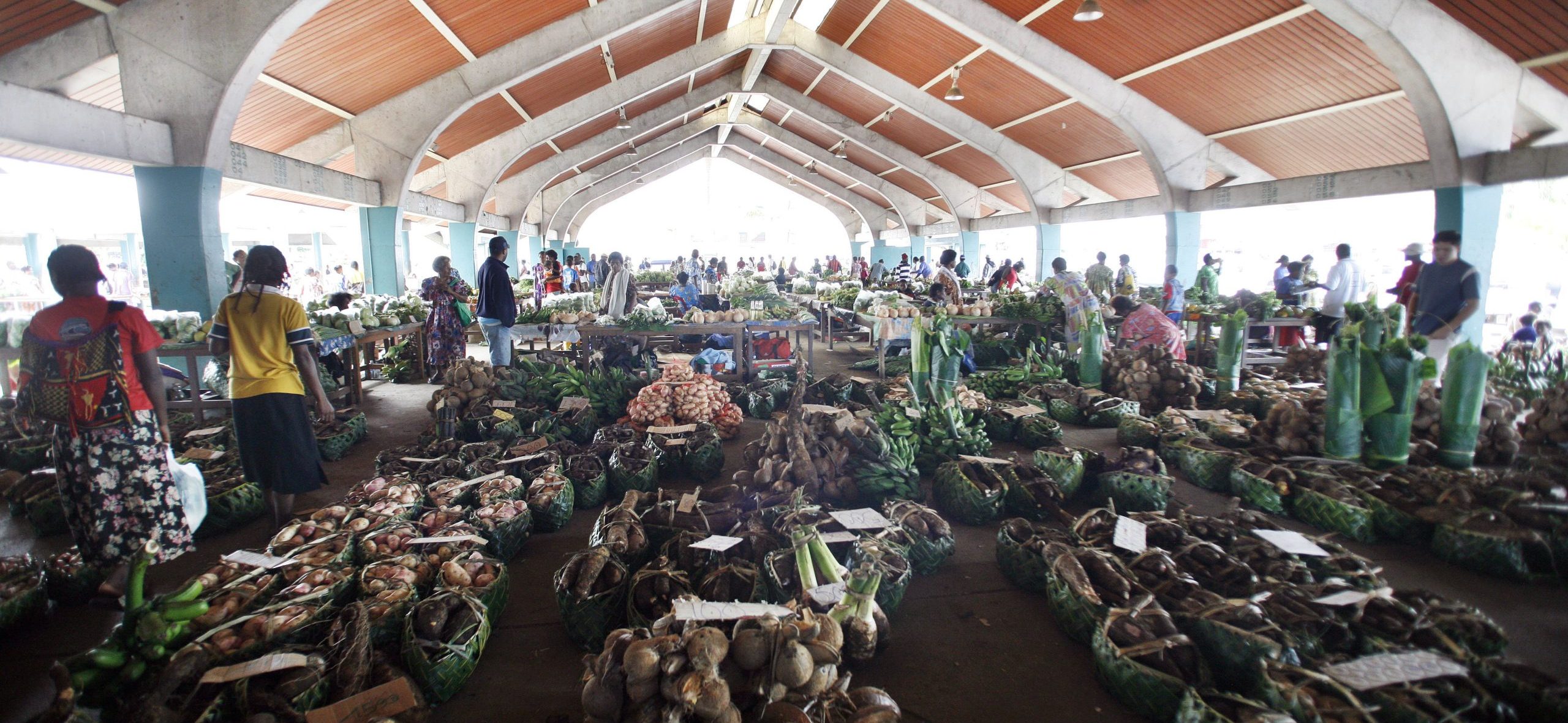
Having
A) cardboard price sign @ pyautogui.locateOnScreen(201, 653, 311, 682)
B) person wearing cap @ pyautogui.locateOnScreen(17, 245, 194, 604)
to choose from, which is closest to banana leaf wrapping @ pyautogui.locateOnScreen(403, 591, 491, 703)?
cardboard price sign @ pyautogui.locateOnScreen(201, 653, 311, 682)

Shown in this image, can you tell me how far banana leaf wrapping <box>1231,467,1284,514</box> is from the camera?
Answer: 3822 millimetres

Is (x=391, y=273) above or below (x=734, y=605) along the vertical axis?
above

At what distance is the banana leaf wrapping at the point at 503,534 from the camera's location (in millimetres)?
3312

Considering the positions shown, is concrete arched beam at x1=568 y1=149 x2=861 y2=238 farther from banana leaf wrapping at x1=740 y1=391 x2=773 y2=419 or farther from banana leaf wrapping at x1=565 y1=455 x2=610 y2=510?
banana leaf wrapping at x1=565 y1=455 x2=610 y2=510

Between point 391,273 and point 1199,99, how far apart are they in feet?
44.1

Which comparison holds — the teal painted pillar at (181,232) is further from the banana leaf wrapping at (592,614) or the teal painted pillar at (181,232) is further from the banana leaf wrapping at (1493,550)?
the banana leaf wrapping at (1493,550)

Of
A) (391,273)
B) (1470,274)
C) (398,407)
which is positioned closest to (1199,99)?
(1470,274)

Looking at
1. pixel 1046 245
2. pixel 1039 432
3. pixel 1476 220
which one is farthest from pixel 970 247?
pixel 1039 432

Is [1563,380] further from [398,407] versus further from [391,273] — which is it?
[391,273]

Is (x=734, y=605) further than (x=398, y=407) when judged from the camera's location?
No

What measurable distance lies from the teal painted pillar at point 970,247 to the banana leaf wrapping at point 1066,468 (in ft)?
58.6

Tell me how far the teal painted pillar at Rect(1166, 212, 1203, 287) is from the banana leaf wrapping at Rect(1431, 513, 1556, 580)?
1007cm

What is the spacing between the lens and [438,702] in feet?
7.66

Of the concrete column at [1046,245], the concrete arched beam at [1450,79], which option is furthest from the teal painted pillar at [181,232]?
the concrete column at [1046,245]
